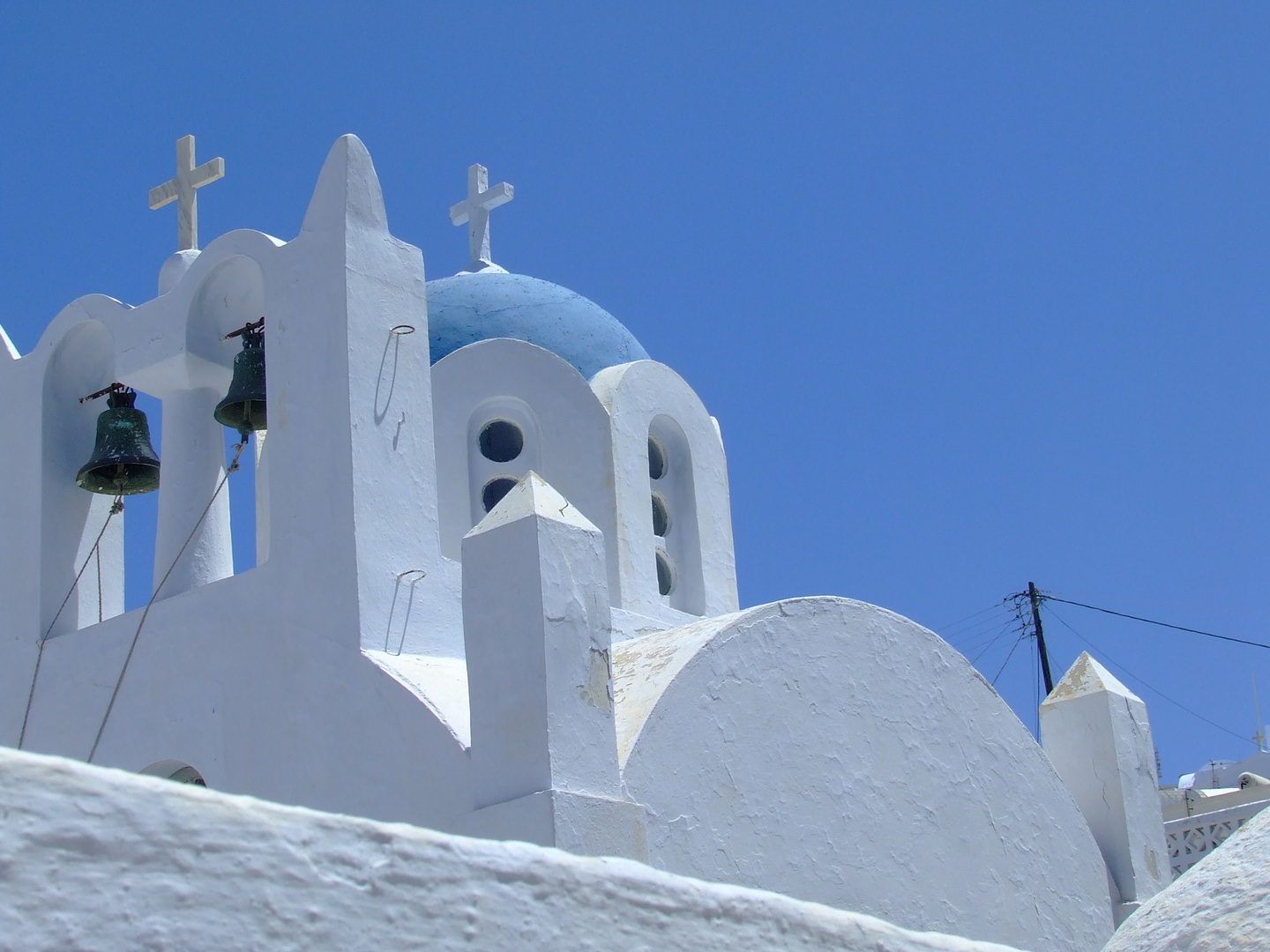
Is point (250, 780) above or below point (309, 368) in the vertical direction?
below

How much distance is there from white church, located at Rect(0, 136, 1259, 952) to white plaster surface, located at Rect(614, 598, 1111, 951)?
18 mm

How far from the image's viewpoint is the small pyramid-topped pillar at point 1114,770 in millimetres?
8844

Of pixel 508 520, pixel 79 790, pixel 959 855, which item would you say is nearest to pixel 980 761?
pixel 959 855

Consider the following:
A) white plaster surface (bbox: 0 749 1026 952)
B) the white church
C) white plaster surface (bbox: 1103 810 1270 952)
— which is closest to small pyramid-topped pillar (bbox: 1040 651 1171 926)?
the white church

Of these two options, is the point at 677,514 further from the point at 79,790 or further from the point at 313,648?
the point at 79,790

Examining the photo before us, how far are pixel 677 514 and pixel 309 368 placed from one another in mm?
3664

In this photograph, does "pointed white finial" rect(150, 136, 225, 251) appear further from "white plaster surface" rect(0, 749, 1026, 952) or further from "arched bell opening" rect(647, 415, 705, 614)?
"white plaster surface" rect(0, 749, 1026, 952)

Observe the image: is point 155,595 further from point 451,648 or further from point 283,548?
point 451,648

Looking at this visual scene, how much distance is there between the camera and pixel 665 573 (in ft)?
32.8

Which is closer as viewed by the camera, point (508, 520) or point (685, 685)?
point (508, 520)

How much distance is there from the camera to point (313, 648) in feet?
22.0

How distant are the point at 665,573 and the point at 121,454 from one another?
3.58 metres

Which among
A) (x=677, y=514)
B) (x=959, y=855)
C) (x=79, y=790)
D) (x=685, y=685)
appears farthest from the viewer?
(x=677, y=514)

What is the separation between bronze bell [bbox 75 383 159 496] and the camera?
7.71 metres
